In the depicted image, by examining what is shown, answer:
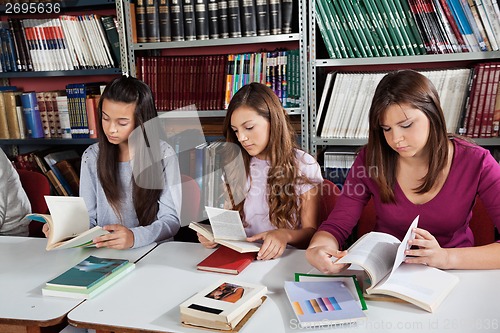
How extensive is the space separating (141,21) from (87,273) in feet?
5.51

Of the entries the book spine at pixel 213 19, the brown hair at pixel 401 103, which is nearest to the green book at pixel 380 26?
the book spine at pixel 213 19

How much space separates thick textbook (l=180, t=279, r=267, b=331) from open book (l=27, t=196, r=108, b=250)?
19.1 inches

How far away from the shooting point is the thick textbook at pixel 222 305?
3.62 ft

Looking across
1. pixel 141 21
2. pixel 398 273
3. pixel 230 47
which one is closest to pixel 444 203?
pixel 398 273

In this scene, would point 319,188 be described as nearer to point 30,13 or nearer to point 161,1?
point 161,1

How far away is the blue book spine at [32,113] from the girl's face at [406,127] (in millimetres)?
2195

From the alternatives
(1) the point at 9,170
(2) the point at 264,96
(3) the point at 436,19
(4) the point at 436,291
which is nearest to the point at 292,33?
(3) the point at 436,19

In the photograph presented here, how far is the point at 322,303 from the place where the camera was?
1167 millimetres

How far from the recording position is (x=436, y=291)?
1.18 m

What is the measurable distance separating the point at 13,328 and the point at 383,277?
894 mm

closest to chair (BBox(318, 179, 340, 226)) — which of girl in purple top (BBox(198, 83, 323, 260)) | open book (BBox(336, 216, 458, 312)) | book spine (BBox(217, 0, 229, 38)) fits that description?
girl in purple top (BBox(198, 83, 323, 260))

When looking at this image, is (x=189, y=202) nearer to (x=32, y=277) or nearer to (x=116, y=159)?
(x=116, y=159)

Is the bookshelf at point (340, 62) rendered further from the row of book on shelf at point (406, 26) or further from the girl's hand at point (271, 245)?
the girl's hand at point (271, 245)

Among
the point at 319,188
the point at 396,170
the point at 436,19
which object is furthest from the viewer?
the point at 436,19
